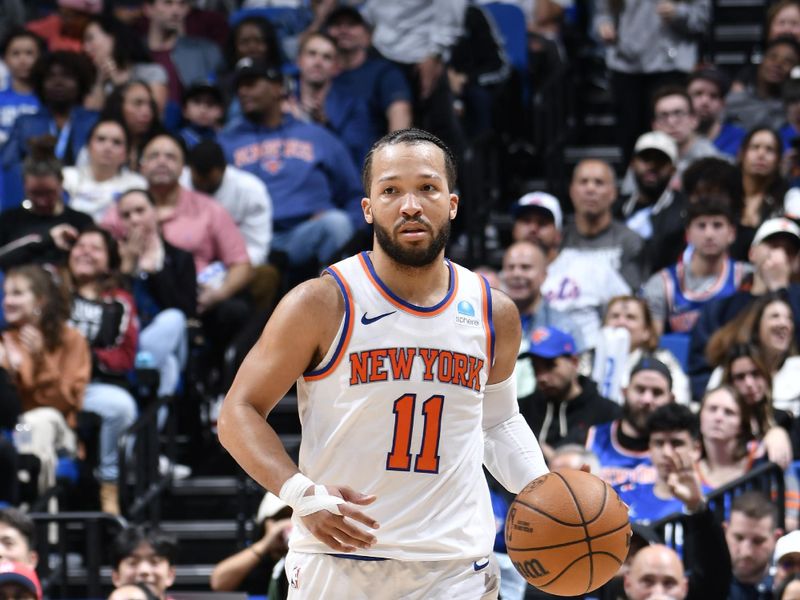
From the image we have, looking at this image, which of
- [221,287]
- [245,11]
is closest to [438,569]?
[221,287]

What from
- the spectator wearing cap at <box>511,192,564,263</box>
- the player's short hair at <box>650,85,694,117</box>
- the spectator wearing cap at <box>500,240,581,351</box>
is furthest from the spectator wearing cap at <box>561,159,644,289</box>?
the player's short hair at <box>650,85,694,117</box>

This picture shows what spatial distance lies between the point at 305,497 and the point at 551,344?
4.92m

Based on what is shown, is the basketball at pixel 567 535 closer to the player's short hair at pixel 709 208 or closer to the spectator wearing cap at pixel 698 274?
the spectator wearing cap at pixel 698 274

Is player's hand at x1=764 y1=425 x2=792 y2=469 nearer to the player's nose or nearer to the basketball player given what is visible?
the basketball player

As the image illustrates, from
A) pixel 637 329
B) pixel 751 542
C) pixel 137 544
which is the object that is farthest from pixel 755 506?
pixel 137 544

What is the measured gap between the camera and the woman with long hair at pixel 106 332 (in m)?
9.60

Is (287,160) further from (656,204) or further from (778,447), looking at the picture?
(778,447)

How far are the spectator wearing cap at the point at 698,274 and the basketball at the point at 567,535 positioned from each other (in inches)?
213

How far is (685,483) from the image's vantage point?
7590 mm

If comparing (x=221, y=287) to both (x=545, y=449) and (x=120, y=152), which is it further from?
(x=545, y=449)

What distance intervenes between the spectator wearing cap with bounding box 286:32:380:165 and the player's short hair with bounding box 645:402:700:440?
4495 millimetres

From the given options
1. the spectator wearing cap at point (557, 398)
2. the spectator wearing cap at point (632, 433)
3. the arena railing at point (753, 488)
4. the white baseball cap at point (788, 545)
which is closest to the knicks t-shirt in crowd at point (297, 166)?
the spectator wearing cap at point (557, 398)

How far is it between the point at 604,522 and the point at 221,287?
6024mm

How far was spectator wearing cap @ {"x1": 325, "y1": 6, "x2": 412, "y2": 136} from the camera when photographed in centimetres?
1199
